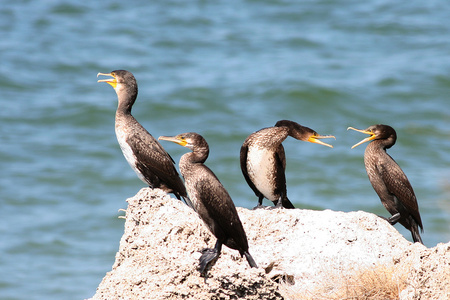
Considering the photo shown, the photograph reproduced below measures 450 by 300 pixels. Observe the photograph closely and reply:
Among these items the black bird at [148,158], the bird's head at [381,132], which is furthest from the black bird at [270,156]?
the black bird at [148,158]

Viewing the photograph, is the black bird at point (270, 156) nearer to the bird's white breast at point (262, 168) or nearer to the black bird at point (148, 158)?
the bird's white breast at point (262, 168)

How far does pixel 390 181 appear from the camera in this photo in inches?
263

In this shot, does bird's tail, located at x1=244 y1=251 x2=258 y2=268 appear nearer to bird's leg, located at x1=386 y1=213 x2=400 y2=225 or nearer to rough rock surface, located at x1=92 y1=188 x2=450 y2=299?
rough rock surface, located at x1=92 y1=188 x2=450 y2=299

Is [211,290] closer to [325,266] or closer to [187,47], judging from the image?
[325,266]

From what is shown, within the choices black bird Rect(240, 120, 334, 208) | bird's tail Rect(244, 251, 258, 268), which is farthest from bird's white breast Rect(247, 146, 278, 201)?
bird's tail Rect(244, 251, 258, 268)

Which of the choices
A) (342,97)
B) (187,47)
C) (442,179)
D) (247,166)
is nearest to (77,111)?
(187,47)

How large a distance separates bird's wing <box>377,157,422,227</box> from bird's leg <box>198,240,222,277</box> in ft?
7.30

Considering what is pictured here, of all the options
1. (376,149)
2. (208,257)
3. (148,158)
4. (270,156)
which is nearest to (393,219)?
(376,149)

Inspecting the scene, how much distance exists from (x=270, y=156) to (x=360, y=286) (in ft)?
6.28

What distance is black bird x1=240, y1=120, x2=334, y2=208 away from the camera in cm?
678

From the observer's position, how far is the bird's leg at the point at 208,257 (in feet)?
16.1

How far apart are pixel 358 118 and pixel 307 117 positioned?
1.09 metres

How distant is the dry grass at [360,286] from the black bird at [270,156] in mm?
1518

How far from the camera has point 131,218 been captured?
19.2 feet
